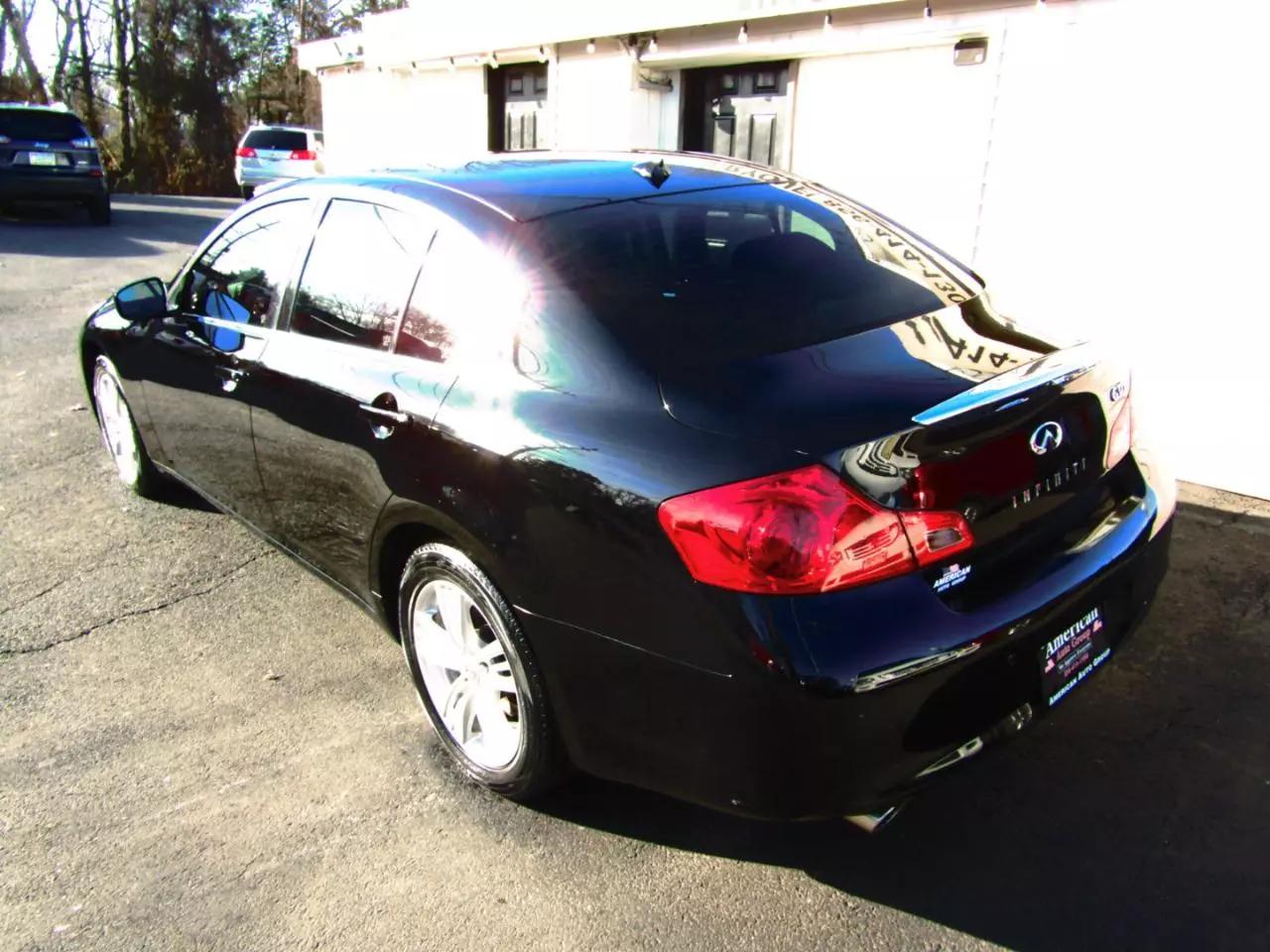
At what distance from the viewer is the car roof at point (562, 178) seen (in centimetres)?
288

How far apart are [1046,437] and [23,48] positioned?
3932 centimetres

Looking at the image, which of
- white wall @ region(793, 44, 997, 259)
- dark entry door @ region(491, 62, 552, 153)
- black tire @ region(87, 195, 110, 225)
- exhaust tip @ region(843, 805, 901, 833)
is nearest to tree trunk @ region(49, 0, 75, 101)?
black tire @ region(87, 195, 110, 225)

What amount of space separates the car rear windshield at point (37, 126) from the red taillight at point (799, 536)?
1641cm

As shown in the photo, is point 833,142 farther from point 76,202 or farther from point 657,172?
point 76,202

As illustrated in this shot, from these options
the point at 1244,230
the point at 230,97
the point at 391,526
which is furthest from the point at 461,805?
the point at 230,97

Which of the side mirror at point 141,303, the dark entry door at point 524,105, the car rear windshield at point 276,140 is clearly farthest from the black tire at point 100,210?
the side mirror at point 141,303

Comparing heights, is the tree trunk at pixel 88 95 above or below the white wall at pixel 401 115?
above

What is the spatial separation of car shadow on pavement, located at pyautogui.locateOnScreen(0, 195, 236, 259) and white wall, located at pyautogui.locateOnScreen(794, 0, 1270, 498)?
10809 mm

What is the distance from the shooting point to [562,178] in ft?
10.1

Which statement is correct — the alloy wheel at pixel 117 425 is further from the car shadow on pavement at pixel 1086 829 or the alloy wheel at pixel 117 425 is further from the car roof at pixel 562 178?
the car shadow on pavement at pixel 1086 829

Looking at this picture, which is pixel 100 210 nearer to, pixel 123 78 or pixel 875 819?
pixel 123 78

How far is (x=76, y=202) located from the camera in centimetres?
1565

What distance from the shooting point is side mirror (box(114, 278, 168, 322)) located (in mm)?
4055

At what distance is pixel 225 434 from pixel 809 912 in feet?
8.71
